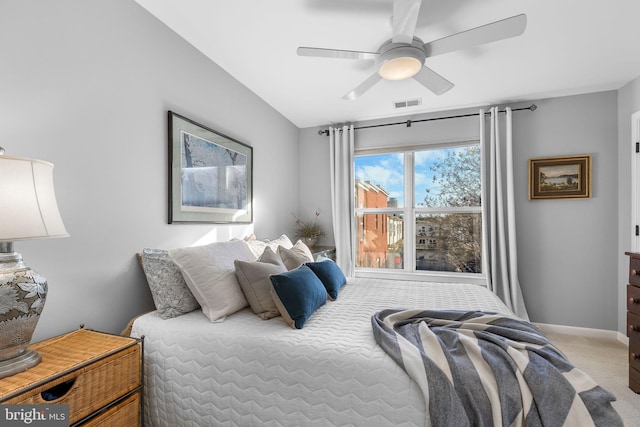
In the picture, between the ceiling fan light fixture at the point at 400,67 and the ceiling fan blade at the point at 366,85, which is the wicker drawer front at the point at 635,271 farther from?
the ceiling fan blade at the point at 366,85

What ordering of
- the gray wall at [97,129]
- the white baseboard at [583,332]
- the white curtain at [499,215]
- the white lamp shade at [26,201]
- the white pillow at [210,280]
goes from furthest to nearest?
the white curtain at [499,215] < the white baseboard at [583,332] < the white pillow at [210,280] < the gray wall at [97,129] < the white lamp shade at [26,201]

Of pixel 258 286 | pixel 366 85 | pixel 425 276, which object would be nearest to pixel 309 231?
pixel 425 276

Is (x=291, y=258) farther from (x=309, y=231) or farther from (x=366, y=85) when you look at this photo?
(x=309, y=231)

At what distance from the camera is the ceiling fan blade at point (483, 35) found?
1611 millimetres

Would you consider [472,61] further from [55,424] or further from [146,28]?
[55,424]

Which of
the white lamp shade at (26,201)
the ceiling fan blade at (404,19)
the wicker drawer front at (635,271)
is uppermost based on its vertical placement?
the ceiling fan blade at (404,19)

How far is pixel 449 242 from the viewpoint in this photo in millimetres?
3836

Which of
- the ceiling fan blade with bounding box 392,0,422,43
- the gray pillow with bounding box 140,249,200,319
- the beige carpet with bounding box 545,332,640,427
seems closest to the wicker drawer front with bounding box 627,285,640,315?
the beige carpet with bounding box 545,332,640,427

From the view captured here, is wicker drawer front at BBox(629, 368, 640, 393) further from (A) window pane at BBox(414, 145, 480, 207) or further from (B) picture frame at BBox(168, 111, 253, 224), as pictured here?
(B) picture frame at BBox(168, 111, 253, 224)

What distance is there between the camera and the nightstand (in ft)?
3.44

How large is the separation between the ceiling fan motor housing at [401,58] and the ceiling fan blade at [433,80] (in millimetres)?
175

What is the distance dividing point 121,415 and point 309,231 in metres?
2.84

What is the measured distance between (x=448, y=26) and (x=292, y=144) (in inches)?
96.7

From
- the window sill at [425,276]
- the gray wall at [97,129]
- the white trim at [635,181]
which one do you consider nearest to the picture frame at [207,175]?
the gray wall at [97,129]
